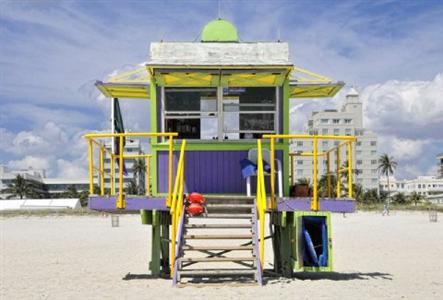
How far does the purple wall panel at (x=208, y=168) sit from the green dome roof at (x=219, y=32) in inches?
108

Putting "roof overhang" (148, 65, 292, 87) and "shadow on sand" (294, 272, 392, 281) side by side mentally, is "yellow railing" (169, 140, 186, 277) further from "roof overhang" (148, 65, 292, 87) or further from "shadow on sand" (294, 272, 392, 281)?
"shadow on sand" (294, 272, 392, 281)

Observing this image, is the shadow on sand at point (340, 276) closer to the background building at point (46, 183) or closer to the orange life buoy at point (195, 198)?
the orange life buoy at point (195, 198)

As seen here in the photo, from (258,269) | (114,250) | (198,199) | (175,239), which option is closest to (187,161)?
(198,199)

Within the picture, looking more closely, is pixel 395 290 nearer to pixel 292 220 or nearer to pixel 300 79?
pixel 292 220

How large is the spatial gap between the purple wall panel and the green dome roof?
8.97 ft

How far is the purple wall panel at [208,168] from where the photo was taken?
14117 mm

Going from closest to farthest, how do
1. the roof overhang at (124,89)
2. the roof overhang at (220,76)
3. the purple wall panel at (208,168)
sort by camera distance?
1. the roof overhang at (220,76)
2. the purple wall panel at (208,168)
3. the roof overhang at (124,89)

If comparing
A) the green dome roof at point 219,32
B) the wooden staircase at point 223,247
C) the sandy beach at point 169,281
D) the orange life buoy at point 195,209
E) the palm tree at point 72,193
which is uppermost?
the green dome roof at point 219,32

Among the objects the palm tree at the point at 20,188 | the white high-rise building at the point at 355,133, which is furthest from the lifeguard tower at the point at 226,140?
the palm tree at the point at 20,188

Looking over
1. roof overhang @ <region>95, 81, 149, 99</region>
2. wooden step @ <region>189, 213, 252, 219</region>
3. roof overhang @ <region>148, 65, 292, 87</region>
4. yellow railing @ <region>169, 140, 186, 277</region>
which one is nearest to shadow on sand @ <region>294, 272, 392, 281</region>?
wooden step @ <region>189, 213, 252, 219</region>

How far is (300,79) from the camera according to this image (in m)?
15.2

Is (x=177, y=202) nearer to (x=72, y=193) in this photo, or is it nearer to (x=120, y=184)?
(x=120, y=184)

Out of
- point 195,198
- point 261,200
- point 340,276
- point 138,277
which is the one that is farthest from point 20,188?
point 261,200

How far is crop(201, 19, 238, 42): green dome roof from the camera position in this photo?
15125 mm
